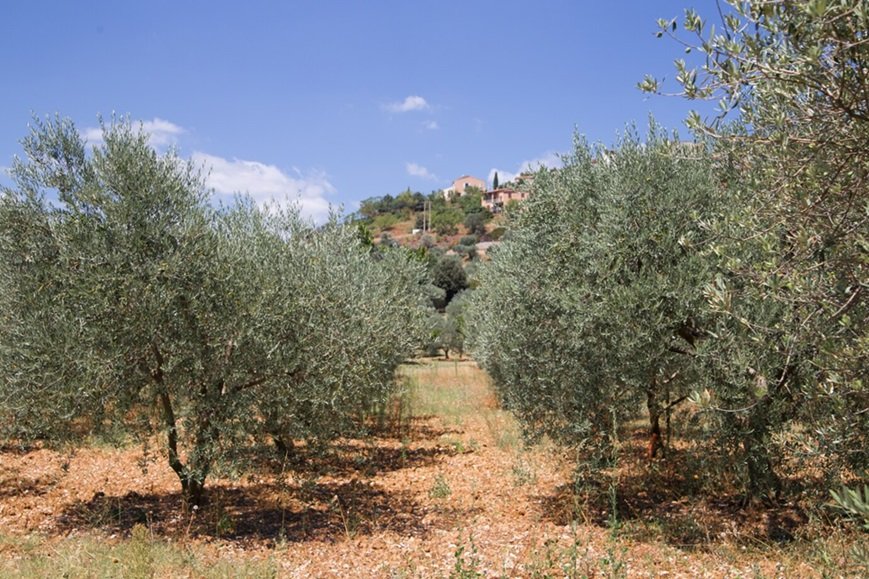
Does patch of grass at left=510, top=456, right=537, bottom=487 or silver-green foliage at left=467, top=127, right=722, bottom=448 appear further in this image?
patch of grass at left=510, top=456, right=537, bottom=487

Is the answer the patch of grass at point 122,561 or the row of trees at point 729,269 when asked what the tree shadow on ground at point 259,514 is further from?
the row of trees at point 729,269

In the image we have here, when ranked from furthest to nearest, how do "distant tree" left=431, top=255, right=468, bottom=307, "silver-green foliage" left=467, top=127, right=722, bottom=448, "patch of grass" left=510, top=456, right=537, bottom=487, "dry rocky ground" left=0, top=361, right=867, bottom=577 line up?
"distant tree" left=431, top=255, right=468, bottom=307
"patch of grass" left=510, top=456, right=537, bottom=487
"silver-green foliage" left=467, top=127, right=722, bottom=448
"dry rocky ground" left=0, top=361, right=867, bottom=577

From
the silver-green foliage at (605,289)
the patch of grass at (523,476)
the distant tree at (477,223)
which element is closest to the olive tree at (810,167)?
the silver-green foliage at (605,289)

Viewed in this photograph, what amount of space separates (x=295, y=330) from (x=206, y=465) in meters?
2.30

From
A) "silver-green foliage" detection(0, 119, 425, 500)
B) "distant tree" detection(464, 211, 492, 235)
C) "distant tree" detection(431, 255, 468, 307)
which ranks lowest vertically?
"silver-green foliage" detection(0, 119, 425, 500)

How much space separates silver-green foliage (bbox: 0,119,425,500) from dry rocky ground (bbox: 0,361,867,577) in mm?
1285

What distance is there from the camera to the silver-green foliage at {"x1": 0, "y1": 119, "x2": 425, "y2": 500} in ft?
26.2

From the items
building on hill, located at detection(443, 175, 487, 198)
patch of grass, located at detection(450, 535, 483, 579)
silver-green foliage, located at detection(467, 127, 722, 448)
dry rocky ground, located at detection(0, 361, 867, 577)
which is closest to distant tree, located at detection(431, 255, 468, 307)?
dry rocky ground, located at detection(0, 361, 867, 577)

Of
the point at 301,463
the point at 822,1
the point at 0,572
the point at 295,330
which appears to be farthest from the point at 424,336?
the point at 822,1

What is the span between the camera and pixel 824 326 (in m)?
4.91

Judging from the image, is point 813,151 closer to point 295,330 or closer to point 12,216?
point 295,330

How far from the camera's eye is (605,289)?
8055mm

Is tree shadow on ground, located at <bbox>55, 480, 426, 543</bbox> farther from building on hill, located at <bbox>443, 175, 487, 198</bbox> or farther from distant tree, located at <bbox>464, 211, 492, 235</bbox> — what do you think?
building on hill, located at <bbox>443, 175, 487, 198</bbox>

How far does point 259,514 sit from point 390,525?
232cm
